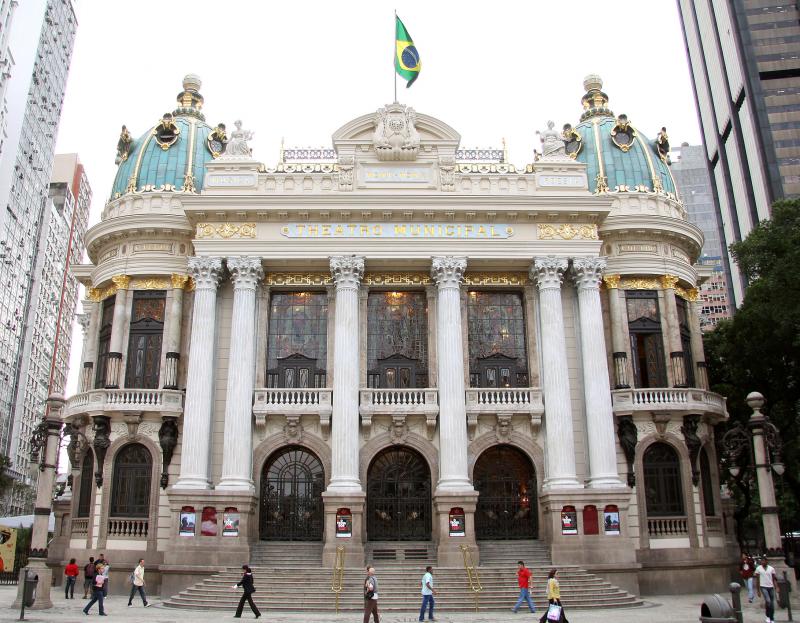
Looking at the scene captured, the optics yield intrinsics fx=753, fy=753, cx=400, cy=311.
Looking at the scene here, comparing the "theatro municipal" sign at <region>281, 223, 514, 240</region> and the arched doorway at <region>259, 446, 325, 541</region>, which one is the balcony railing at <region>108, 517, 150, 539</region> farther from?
the "theatro municipal" sign at <region>281, 223, 514, 240</region>

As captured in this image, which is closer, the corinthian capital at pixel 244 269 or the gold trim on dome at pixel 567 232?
the corinthian capital at pixel 244 269

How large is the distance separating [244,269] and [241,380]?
507 centimetres

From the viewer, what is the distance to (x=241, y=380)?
3294cm

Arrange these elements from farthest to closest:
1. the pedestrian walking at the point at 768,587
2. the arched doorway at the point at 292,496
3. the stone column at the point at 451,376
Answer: the arched doorway at the point at 292,496 < the stone column at the point at 451,376 < the pedestrian walking at the point at 768,587

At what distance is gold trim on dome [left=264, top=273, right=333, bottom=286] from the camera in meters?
35.8

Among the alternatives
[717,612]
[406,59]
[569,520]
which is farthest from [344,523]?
[406,59]

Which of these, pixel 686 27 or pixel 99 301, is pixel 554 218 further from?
pixel 686 27

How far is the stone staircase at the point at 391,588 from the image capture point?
26.3 meters

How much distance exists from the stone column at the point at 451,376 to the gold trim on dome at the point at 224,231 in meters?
8.63

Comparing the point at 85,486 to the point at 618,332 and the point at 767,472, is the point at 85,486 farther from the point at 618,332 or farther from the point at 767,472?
the point at 767,472

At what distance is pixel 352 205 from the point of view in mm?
34438

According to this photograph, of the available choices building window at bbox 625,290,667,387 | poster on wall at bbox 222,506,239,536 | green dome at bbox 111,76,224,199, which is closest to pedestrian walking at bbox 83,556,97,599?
poster on wall at bbox 222,506,239,536

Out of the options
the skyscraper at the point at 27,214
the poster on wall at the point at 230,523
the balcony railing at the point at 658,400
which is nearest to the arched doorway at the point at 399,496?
the poster on wall at the point at 230,523

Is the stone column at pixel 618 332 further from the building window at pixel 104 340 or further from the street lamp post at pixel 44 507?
the building window at pixel 104 340
